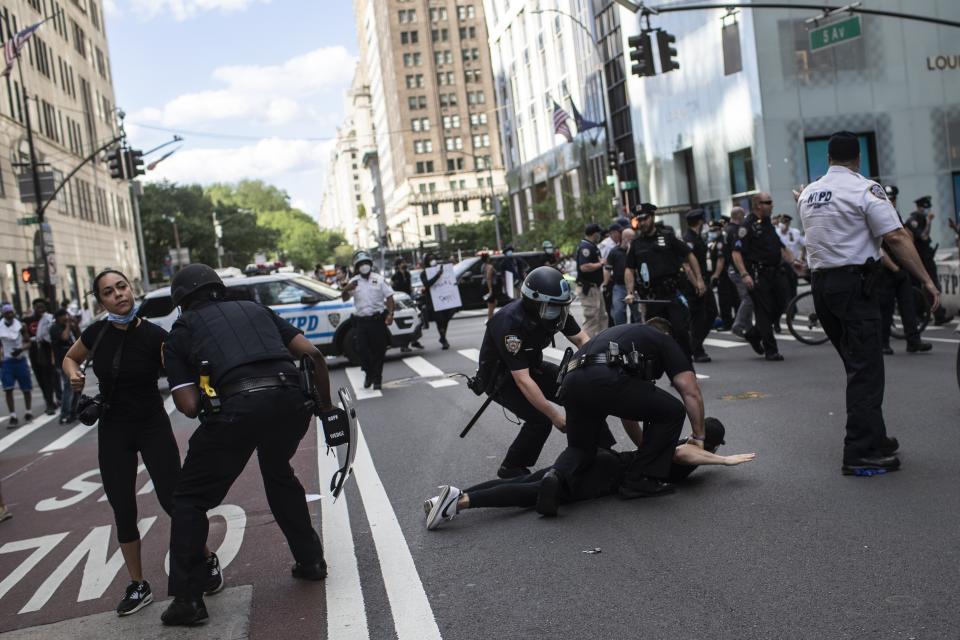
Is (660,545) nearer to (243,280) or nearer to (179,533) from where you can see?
(179,533)

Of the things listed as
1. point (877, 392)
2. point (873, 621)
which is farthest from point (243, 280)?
point (873, 621)

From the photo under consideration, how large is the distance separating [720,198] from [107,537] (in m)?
31.8

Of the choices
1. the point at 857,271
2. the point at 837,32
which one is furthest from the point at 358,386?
the point at 837,32

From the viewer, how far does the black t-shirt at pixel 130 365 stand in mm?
5441

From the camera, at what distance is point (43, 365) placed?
17172 millimetres

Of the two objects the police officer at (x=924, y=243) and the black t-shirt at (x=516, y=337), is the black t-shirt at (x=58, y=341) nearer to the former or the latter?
the black t-shirt at (x=516, y=337)

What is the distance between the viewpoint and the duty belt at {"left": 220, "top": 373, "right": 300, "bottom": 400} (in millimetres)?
4883

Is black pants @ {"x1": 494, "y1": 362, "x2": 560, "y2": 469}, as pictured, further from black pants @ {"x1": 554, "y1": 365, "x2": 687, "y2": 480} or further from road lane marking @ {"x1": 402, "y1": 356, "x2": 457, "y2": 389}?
road lane marking @ {"x1": 402, "y1": 356, "x2": 457, "y2": 389}

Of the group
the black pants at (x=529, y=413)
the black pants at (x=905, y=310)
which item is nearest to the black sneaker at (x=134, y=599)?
the black pants at (x=529, y=413)

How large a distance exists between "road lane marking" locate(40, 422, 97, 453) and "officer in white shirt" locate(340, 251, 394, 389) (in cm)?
366

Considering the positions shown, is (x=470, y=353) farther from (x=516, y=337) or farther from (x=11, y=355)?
(x=516, y=337)

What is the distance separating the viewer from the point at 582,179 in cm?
5819

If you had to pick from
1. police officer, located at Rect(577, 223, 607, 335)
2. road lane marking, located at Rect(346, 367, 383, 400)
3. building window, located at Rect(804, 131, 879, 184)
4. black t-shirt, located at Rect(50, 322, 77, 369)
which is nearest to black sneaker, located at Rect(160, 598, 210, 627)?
road lane marking, located at Rect(346, 367, 383, 400)

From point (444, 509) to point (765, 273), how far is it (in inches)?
303
